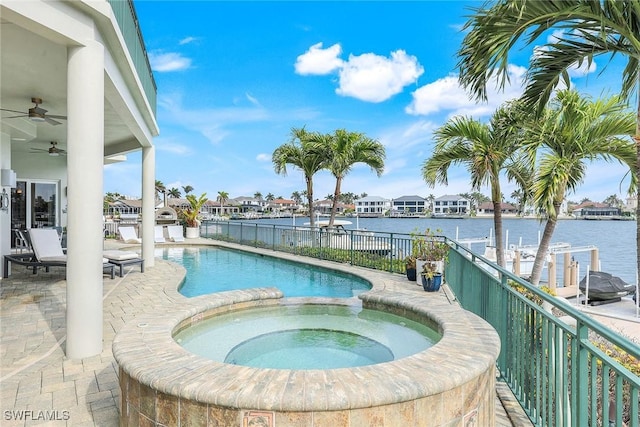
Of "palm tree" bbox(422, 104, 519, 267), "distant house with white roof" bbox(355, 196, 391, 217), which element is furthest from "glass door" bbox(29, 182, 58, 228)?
"distant house with white roof" bbox(355, 196, 391, 217)

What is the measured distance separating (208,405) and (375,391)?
37.2 inches

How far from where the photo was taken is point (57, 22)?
12.0 ft

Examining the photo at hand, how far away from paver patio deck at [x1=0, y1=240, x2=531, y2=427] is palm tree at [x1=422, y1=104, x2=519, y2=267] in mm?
3001

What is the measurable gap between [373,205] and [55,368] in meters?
102

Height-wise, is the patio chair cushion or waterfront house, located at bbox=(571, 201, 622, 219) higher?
waterfront house, located at bbox=(571, 201, 622, 219)

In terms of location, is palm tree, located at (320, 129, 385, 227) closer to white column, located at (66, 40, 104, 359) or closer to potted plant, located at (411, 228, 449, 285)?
potted plant, located at (411, 228, 449, 285)

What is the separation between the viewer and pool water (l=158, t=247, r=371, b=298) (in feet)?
26.9

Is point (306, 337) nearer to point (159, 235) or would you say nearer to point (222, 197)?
point (159, 235)

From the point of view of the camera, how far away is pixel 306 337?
4.39 metres

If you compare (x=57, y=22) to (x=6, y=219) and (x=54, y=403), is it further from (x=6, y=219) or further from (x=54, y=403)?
(x=6, y=219)

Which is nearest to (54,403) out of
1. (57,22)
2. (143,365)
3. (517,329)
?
(143,365)

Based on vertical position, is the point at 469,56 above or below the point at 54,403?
above

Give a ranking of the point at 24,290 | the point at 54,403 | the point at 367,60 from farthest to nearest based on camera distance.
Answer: the point at 367,60 → the point at 24,290 → the point at 54,403

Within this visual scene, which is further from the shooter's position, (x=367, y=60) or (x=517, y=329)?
(x=367, y=60)
